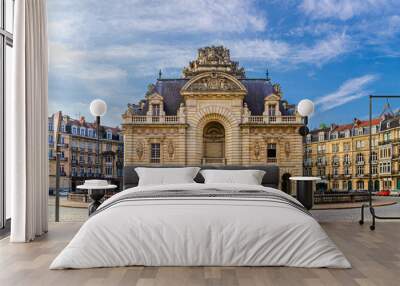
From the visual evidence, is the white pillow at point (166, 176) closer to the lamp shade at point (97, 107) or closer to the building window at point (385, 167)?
the lamp shade at point (97, 107)

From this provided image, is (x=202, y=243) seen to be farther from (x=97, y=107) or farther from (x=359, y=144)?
(x=359, y=144)

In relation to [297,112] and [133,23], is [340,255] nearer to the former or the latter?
[297,112]

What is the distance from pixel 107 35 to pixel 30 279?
4.03 m

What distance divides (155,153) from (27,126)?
2.17 m

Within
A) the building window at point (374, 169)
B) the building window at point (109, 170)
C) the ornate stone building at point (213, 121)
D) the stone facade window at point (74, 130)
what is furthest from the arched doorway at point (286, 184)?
the stone facade window at point (74, 130)

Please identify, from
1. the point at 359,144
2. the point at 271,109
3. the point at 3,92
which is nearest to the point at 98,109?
the point at 3,92

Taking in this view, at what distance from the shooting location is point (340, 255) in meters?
2.99

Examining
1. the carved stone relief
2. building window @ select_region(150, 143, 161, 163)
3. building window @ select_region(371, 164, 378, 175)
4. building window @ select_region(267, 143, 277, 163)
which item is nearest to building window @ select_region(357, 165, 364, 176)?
building window @ select_region(371, 164, 378, 175)

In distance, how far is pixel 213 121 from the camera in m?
5.92

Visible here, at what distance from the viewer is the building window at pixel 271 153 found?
5.86 metres

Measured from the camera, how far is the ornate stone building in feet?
19.2

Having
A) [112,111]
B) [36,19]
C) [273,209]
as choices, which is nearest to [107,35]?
[112,111]

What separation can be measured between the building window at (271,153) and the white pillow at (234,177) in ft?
2.35

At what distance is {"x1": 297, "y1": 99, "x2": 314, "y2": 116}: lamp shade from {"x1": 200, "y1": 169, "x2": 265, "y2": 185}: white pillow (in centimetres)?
118
